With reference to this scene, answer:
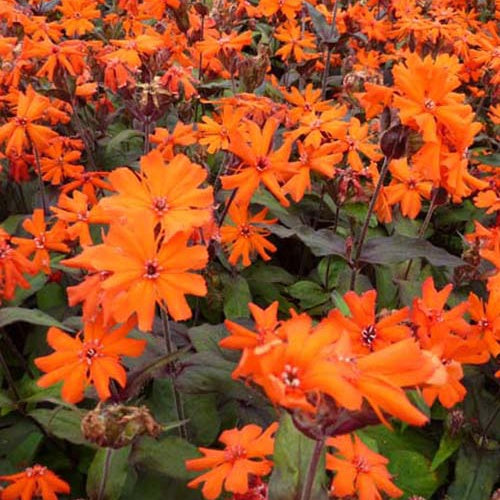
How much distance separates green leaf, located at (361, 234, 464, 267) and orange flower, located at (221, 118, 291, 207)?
0.96ft

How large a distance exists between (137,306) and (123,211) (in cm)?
16

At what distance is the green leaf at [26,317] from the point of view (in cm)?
125

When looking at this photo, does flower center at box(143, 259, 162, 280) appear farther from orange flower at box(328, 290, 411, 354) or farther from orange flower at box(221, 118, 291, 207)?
orange flower at box(221, 118, 291, 207)

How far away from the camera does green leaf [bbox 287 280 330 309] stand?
1804 millimetres

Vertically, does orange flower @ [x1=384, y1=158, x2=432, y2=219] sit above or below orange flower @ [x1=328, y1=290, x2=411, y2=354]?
below

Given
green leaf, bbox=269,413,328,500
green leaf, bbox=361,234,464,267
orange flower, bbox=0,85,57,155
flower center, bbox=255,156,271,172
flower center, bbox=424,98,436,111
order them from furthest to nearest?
orange flower, bbox=0,85,57,155
green leaf, bbox=361,234,464,267
flower center, bbox=255,156,271,172
flower center, bbox=424,98,436,111
green leaf, bbox=269,413,328,500

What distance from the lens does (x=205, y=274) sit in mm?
1555

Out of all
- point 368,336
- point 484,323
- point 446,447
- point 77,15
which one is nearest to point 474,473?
point 446,447

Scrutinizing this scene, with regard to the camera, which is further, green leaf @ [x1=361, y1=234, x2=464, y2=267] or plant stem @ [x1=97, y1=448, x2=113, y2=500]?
green leaf @ [x1=361, y1=234, x2=464, y2=267]

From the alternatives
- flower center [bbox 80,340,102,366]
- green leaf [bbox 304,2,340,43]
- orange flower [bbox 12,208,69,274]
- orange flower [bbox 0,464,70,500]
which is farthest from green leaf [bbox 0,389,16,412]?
green leaf [bbox 304,2,340,43]

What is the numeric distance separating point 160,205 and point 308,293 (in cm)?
84

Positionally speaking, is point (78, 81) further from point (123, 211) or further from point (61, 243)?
point (123, 211)

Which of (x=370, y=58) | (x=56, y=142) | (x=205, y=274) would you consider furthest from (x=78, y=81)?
(x=370, y=58)

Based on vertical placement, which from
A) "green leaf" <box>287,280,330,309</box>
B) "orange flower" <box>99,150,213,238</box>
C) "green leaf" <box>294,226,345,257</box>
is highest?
"orange flower" <box>99,150,213,238</box>
